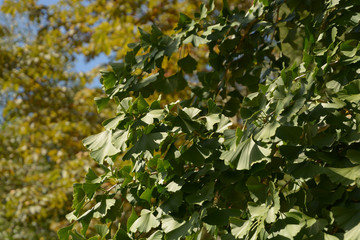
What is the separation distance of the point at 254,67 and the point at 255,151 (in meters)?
0.76

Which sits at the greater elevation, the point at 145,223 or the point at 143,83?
the point at 143,83

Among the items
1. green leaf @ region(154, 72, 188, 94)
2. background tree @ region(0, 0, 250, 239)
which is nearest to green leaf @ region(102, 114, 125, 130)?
green leaf @ region(154, 72, 188, 94)

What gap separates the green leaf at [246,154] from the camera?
0.73m

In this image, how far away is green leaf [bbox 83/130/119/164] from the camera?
0.83 m

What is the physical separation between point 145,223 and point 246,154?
0.90ft

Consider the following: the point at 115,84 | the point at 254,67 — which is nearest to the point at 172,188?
the point at 115,84

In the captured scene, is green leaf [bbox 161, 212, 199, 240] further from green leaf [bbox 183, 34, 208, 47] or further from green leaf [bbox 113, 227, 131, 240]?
green leaf [bbox 183, 34, 208, 47]

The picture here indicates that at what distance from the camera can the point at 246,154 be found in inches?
28.9

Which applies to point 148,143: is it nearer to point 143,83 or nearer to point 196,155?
point 196,155

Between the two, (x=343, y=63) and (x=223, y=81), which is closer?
(x=343, y=63)

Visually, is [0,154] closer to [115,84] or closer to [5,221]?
[5,221]

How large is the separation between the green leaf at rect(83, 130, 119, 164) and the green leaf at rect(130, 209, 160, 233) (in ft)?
0.50

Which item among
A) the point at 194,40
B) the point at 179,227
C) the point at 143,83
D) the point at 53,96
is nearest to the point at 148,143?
the point at 179,227

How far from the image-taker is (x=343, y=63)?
82 centimetres
